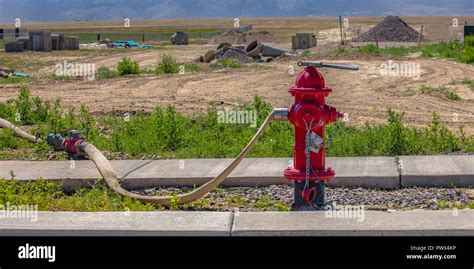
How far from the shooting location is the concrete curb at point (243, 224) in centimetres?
558

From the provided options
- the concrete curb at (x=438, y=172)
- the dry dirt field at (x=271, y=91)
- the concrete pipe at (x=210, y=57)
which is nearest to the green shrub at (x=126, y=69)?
the dry dirt field at (x=271, y=91)

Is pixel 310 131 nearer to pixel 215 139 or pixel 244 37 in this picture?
pixel 215 139

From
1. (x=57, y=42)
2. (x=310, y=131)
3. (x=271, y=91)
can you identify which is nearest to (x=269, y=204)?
(x=310, y=131)

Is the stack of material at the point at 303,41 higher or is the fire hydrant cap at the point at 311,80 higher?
the stack of material at the point at 303,41

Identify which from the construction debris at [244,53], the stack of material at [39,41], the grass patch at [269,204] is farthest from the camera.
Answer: the stack of material at [39,41]

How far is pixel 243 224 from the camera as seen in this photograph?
5.82 m

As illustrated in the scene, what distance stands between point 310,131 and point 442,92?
13.8 meters

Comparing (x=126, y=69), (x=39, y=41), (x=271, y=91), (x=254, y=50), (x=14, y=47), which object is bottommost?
(x=271, y=91)

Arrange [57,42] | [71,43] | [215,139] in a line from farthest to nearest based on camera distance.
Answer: [71,43] < [57,42] < [215,139]

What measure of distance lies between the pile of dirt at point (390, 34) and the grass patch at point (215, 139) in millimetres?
31527

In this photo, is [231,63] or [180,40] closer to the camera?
[231,63]

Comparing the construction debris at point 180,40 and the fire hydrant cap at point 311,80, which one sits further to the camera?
the construction debris at point 180,40

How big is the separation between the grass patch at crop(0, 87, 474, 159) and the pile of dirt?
3153cm

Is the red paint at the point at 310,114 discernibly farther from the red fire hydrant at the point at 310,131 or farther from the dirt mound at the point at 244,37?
the dirt mound at the point at 244,37
